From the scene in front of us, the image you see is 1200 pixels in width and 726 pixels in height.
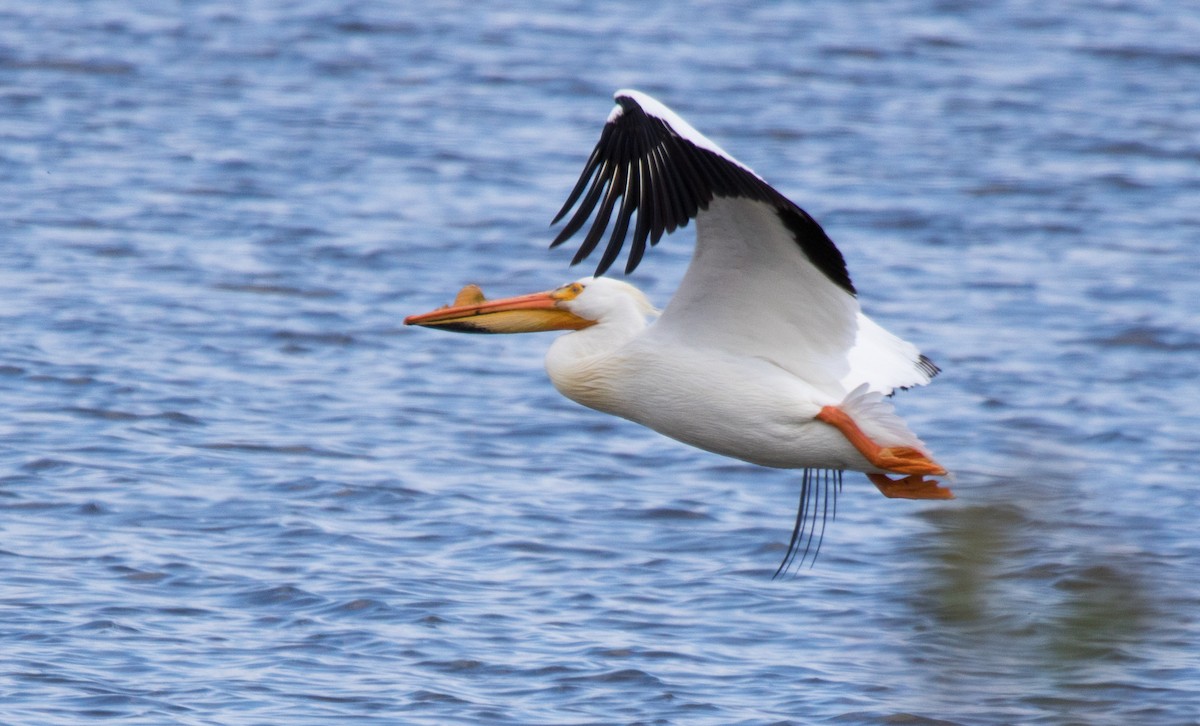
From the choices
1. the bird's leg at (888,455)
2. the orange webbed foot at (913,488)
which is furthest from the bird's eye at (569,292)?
the orange webbed foot at (913,488)

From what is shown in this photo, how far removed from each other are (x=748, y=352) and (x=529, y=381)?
401 centimetres

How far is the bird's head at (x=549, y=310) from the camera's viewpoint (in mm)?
5000

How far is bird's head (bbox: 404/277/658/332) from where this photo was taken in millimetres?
5000

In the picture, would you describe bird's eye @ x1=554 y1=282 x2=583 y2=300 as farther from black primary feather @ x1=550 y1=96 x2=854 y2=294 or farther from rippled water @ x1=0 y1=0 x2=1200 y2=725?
rippled water @ x1=0 y1=0 x2=1200 y2=725

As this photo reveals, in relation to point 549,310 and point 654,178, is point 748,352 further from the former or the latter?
point 654,178

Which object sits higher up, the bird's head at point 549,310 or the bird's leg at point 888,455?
the bird's head at point 549,310

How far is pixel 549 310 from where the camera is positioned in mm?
5059

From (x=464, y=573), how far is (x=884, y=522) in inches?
73.5

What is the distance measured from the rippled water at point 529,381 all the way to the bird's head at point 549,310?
3.77 ft

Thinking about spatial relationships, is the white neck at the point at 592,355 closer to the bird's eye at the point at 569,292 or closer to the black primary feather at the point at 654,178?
the bird's eye at the point at 569,292

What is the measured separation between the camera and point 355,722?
514 centimetres

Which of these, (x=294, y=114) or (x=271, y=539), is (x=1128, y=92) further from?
(x=271, y=539)

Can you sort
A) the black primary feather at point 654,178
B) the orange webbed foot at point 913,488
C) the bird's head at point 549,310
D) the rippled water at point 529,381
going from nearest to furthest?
the black primary feather at point 654,178 → the orange webbed foot at point 913,488 → the bird's head at point 549,310 → the rippled water at point 529,381

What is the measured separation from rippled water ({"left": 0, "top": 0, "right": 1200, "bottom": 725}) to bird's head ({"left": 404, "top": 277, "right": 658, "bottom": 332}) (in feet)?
3.77
